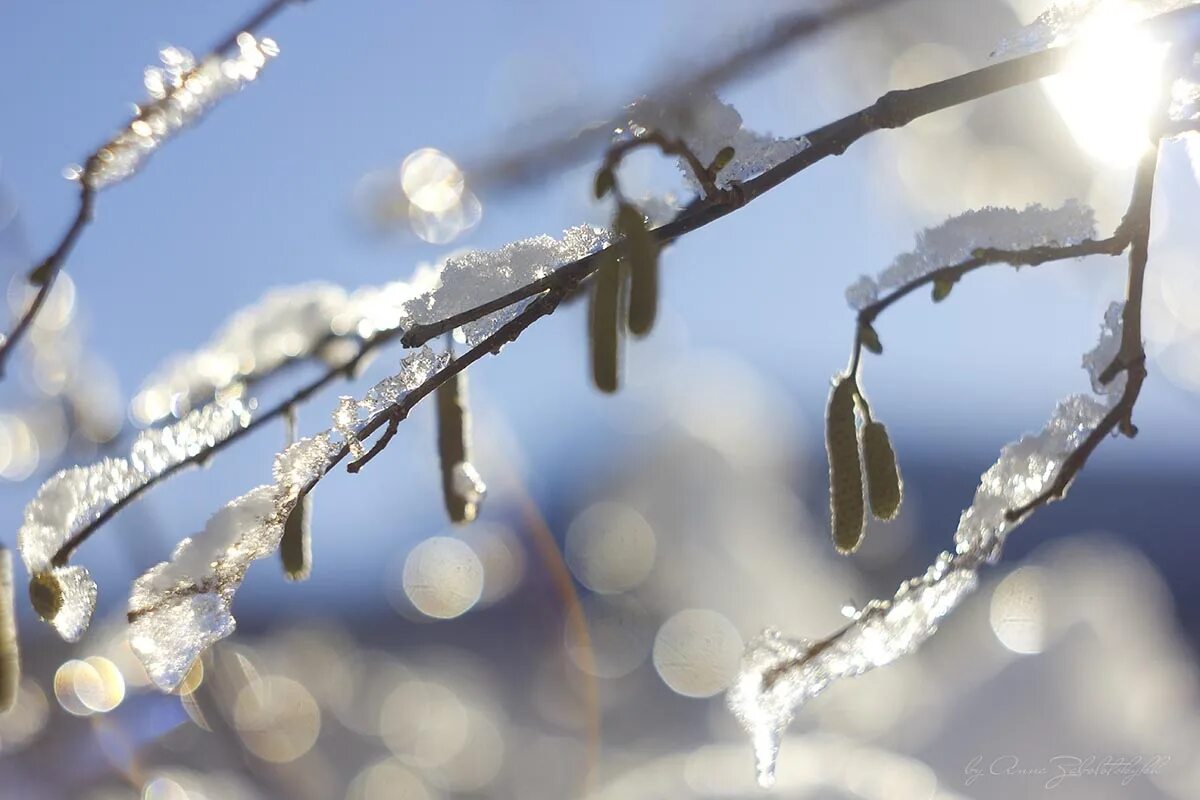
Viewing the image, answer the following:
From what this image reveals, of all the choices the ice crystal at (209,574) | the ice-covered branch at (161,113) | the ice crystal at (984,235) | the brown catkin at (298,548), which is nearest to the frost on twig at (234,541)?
the ice crystal at (209,574)

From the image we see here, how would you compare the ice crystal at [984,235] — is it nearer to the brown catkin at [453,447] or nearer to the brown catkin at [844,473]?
the brown catkin at [844,473]

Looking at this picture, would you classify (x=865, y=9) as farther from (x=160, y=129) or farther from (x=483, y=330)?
(x=160, y=129)

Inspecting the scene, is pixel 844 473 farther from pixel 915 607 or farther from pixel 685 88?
pixel 685 88

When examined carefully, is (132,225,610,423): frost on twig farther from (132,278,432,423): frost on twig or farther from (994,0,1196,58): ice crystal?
(994,0,1196,58): ice crystal

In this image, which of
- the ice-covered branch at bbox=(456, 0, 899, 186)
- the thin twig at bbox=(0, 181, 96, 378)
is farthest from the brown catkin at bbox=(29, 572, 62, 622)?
the ice-covered branch at bbox=(456, 0, 899, 186)

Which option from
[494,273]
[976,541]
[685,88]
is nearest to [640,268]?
[494,273]
